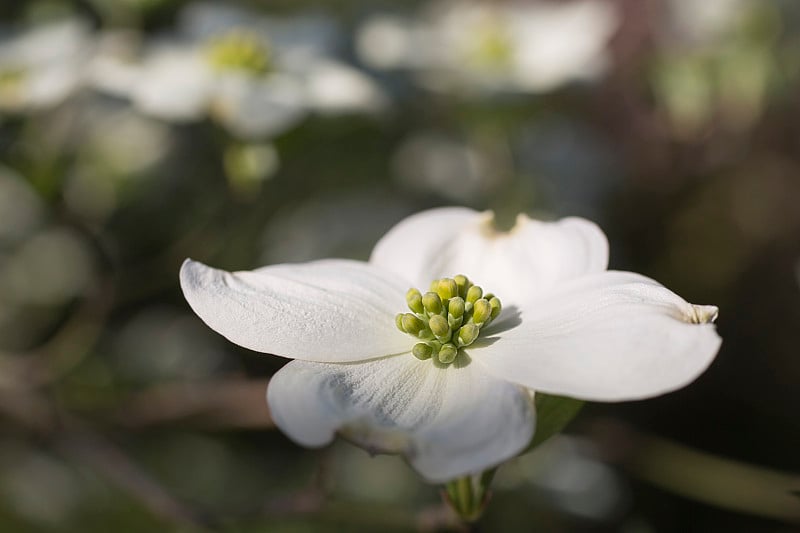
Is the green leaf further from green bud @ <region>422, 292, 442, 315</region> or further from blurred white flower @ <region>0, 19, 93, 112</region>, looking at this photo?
blurred white flower @ <region>0, 19, 93, 112</region>

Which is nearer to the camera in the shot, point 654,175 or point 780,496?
point 780,496

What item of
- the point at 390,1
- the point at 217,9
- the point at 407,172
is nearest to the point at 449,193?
the point at 407,172

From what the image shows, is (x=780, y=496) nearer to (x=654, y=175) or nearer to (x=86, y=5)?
(x=654, y=175)

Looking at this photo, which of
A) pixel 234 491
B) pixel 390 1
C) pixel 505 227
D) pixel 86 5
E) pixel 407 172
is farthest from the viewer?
pixel 390 1

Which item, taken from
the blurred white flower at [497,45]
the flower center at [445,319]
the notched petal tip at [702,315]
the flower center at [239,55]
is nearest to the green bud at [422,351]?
the flower center at [445,319]

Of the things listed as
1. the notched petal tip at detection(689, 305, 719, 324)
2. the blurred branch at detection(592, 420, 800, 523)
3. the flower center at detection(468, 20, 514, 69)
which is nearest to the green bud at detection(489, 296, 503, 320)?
the notched petal tip at detection(689, 305, 719, 324)

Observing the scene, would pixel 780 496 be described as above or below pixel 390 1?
below

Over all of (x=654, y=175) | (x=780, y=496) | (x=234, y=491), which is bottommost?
(x=234, y=491)
